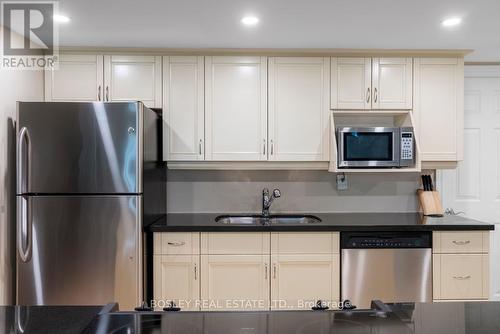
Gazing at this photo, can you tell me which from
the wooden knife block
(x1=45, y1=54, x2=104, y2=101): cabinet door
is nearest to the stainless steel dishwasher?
the wooden knife block

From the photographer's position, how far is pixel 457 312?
1191 millimetres

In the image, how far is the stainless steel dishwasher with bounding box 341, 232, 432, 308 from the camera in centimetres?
272

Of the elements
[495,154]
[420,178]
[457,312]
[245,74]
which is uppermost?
[245,74]

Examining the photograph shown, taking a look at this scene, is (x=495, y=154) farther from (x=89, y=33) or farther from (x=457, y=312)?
(x=89, y=33)

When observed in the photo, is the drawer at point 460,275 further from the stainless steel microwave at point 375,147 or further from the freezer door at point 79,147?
the freezer door at point 79,147

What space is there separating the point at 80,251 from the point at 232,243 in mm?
1015

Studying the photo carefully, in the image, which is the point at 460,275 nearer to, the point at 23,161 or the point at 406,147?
the point at 406,147

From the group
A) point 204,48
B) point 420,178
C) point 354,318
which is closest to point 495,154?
point 420,178

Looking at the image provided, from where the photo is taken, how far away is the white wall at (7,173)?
2.52 meters

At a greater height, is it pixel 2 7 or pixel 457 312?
pixel 2 7

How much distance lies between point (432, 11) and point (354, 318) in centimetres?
198

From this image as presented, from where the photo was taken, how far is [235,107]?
10.1 feet

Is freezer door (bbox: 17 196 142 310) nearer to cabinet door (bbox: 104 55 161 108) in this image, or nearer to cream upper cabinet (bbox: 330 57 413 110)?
cabinet door (bbox: 104 55 161 108)

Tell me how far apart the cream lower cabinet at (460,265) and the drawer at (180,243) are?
171 centimetres
